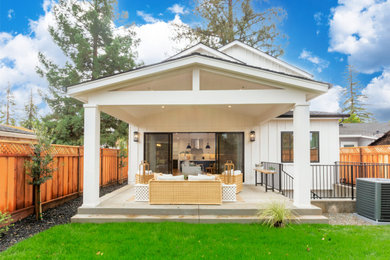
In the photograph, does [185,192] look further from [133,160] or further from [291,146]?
[291,146]

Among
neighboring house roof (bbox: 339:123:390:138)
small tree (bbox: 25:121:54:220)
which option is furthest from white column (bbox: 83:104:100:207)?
neighboring house roof (bbox: 339:123:390:138)

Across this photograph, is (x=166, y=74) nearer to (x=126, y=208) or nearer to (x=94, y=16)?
(x=126, y=208)

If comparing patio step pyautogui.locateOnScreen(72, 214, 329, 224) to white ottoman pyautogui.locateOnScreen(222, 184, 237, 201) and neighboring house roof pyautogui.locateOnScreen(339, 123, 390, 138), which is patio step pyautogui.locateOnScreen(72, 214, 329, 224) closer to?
white ottoman pyautogui.locateOnScreen(222, 184, 237, 201)

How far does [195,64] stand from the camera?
5273 millimetres

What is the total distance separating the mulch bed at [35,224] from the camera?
4.08 m

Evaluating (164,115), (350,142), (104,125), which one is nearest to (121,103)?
(164,115)

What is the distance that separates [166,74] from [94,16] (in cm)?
980

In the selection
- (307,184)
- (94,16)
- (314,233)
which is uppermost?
(94,16)

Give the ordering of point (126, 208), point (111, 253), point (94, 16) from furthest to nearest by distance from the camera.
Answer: point (94, 16) < point (126, 208) < point (111, 253)

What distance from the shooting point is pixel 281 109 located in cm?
631

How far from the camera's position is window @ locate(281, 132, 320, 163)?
29.2 feet

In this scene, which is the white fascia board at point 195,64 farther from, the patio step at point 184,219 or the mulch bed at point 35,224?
the mulch bed at point 35,224

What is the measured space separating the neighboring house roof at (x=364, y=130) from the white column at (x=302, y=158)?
996cm

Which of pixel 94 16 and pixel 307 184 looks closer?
pixel 307 184
